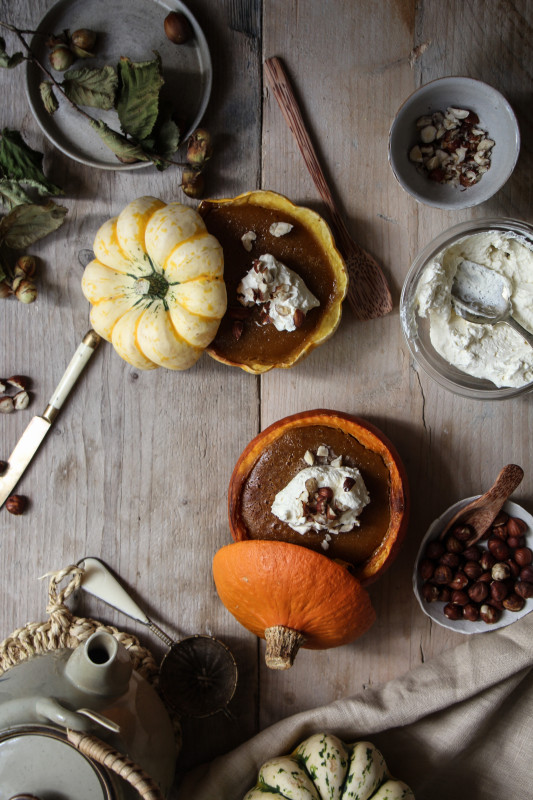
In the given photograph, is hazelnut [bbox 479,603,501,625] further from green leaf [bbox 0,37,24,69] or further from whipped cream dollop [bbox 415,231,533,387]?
green leaf [bbox 0,37,24,69]

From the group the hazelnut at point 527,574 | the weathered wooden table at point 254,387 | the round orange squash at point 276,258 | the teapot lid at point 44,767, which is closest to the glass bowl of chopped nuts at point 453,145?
the weathered wooden table at point 254,387

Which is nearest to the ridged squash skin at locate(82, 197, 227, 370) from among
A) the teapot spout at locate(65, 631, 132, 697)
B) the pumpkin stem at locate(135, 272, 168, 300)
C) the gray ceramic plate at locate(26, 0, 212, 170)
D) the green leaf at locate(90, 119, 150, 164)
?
the pumpkin stem at locate(135, 272, 168, 300)

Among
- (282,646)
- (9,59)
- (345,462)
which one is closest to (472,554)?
(345,462)

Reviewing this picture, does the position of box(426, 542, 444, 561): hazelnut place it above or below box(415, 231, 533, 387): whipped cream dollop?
below

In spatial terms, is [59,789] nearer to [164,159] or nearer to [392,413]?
[392,413]

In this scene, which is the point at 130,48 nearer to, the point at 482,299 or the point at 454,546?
the point at 482,299

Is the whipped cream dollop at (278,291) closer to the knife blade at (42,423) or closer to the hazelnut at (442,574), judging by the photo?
the knife blade at (42,423)
